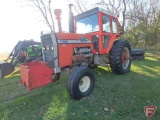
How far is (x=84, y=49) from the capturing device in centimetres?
536

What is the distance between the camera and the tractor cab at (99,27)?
550 centimetres

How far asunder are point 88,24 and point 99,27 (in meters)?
0.49

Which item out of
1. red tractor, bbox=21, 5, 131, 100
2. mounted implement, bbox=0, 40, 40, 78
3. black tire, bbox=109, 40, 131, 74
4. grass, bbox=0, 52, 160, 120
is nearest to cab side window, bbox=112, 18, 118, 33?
red tractor, bbox=21, 5, 131, 100

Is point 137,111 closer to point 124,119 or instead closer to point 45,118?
point 124,119

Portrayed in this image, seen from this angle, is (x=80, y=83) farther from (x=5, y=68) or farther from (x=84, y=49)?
(x=5, y=68)

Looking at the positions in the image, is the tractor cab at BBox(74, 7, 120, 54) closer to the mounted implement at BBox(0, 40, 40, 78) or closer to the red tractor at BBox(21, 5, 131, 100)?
the red tractor at BBox(21, 5, 131, 100)

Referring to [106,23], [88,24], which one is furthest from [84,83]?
[106,23]

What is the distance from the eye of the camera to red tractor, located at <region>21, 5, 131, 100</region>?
171 inches

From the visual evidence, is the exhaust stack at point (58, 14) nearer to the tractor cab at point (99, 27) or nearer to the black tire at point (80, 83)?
the tractor cab at point (99, 27)

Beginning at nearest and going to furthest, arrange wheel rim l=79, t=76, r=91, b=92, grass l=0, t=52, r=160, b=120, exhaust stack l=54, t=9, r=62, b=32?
grass l=0, t=52, r=160, b=120 < wheel rim l=79, t=76, r=91, b=92 < exhaust stack l=54, t=9, r=62, b=32

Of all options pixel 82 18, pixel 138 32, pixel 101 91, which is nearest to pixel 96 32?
pixel 82 18

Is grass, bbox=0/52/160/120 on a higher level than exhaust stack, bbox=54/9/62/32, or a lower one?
lower

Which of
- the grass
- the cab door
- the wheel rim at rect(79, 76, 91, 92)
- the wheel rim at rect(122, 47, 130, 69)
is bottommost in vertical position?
the grass

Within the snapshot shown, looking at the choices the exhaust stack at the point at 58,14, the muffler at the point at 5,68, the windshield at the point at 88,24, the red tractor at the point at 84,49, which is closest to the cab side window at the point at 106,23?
the red tractor at the point at 84,49
